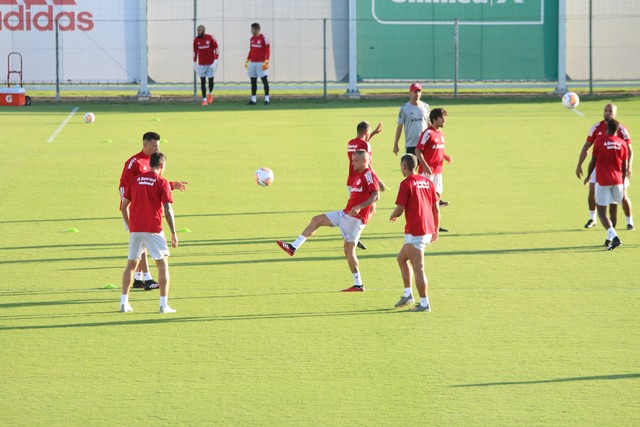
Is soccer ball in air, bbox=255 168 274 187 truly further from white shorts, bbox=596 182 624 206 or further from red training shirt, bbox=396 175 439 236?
red training shirt, bbox=396 175 439 236

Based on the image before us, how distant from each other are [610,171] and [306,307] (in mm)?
5794

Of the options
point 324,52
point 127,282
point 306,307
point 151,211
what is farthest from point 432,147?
point 324,52

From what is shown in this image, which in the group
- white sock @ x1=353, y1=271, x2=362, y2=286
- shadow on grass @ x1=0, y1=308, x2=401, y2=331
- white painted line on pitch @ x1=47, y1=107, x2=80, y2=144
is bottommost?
shadow on grass @ x1=0, y1=308, x2=401, y2=331

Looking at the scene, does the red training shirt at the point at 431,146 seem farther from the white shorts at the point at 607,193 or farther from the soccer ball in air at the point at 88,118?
the soccer ball in air at the point at 88,118

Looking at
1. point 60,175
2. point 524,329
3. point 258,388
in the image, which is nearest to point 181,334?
point 258,388

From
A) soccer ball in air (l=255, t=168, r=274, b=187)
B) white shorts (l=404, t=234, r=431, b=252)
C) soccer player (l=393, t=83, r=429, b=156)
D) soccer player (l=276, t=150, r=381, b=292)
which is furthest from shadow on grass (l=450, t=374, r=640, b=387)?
soccer player (l=393, t=83, r=429, b=156)

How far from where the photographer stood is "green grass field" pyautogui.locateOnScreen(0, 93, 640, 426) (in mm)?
10031

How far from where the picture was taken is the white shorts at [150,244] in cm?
1263

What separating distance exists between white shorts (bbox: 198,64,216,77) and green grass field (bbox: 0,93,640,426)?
722cm

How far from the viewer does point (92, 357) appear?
1139cm

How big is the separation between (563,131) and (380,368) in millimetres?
19182

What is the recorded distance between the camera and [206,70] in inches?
1289

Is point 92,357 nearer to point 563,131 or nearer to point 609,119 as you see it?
point 609,119

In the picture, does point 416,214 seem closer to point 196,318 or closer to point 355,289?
point 355,289
